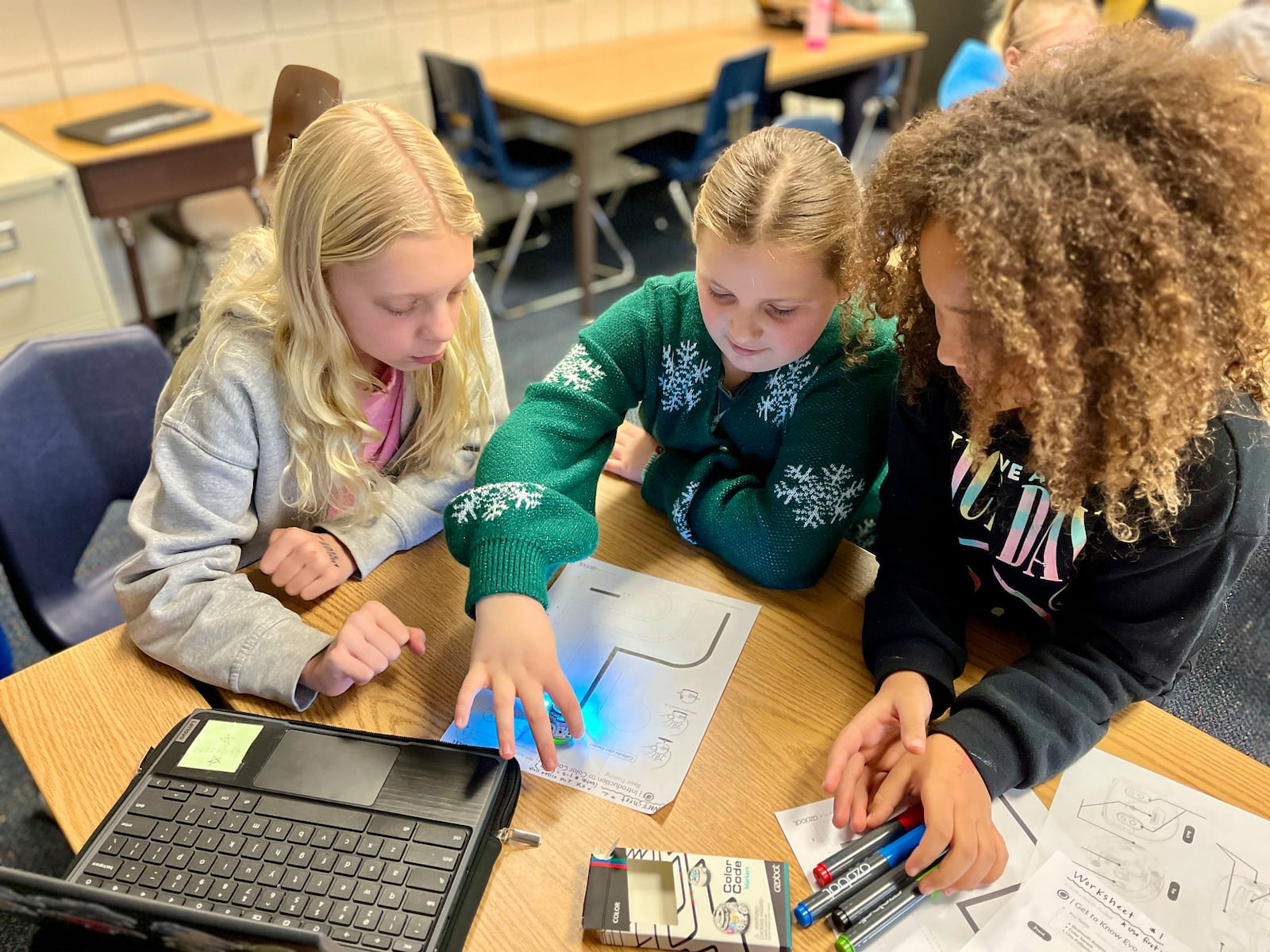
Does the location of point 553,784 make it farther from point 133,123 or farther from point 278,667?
point 133,123

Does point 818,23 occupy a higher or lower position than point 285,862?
higher

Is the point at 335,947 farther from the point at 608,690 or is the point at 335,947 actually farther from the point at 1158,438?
the point at 1158,438

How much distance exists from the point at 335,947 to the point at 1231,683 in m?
1.68

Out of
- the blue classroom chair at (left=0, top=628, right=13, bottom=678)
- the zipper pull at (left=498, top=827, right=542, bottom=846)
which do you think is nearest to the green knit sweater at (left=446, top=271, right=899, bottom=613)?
the zipper pull at (left=498, top=827, right=542, bottom=846)

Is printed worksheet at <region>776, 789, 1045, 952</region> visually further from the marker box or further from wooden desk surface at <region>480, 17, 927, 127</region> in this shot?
wooden desk surface at <region>480, 17, 927, 127</region>

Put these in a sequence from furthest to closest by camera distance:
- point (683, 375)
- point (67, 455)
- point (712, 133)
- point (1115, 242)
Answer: point (712, 133) < point (67, 455) < point (683, 375) < point (1115, 242)

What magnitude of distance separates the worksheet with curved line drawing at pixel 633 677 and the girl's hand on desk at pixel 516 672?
3 cm

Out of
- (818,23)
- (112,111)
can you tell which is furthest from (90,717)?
(818,23)

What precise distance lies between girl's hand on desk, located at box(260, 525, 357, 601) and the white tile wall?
189cm

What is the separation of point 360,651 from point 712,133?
8.74 ft

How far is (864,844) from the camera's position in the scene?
2.09ft

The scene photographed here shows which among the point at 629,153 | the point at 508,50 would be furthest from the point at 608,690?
the point at 508,50

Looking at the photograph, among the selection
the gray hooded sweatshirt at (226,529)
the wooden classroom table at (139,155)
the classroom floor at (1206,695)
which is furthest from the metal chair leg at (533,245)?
the gray hooded sweatshirt at (226,529)

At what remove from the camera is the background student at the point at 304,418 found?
0.77m
